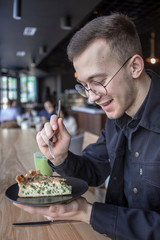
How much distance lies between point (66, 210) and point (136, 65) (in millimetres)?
661

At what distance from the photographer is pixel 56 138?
1148mm

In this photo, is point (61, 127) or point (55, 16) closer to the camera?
point (61, 127)

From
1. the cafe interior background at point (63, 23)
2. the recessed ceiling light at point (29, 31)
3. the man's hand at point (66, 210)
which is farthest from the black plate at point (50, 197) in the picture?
the recessed ceiling light at point (29, 31)

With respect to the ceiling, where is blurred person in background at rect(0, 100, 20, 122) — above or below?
below

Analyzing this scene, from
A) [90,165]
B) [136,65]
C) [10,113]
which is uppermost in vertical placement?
[136,65]

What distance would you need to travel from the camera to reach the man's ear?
109 centimetres

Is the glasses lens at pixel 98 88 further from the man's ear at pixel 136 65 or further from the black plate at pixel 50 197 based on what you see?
the black plate at pixel 50 197

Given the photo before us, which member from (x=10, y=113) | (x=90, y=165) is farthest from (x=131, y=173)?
(x=10, y=113)

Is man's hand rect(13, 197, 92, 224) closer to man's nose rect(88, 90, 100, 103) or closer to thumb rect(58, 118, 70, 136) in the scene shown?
thumb rect(58, 118, 70, 136)

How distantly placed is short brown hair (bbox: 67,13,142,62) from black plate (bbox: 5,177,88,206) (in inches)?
21.3

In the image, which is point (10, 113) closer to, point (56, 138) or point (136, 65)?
point (56, 138)

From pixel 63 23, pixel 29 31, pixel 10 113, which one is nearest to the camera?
pixel 63 23

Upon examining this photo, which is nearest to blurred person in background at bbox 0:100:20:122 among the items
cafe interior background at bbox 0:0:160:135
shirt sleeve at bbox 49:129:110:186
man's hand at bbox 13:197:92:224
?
cafe interior background at bbox 0:0:160:135

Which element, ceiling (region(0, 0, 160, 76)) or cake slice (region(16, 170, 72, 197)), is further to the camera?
ceiling (region(0, 0, 160, 76))
